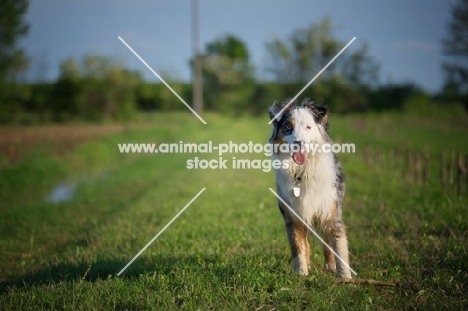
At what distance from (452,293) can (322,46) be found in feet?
166

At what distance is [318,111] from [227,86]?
5603cm

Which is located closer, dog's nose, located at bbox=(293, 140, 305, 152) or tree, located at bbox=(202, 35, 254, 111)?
dog's nose, located at bbox=(293, 140, 305, 152)

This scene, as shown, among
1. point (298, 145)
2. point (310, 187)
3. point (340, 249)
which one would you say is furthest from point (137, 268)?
point (298, 145)

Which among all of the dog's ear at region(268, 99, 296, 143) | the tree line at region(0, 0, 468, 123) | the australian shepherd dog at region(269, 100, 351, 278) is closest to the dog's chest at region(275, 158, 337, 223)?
the australian shepherd dog at region(269, 100, 351, 278)

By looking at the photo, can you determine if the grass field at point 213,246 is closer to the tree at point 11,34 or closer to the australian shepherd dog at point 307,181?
the australian shepherd dog at point 307,181

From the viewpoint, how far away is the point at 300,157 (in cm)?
475

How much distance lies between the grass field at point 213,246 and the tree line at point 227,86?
17390 millimetres

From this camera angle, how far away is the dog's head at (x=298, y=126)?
4.66m

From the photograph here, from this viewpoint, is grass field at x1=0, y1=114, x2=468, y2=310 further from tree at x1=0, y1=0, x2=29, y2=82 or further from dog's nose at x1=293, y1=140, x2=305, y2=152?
tree at x1=0, y1=0, x2=29, y2=82

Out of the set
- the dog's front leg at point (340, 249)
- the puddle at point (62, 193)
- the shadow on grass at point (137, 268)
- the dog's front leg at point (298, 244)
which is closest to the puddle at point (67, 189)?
the puddle at point (62, 193)

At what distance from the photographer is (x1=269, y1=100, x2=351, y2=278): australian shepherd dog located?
4.76 meters

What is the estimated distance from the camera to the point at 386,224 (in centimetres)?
755

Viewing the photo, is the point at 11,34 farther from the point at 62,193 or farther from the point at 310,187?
the point at 310,187

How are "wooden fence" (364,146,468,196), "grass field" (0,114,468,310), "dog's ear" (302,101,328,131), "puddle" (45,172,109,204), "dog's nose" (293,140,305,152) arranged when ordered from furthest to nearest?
"puddle" (45,172,109,204)
"wooden fence" (364,146,468,196)
"dog's ear" (302,101,328,131)
"dog's nose" (293,140,305,152)
"grass field" (0,114,468,310)
